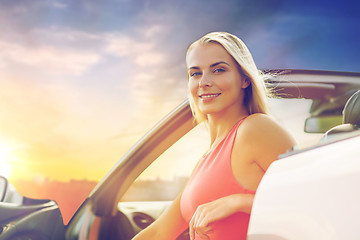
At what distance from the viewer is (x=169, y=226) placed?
7.62ft

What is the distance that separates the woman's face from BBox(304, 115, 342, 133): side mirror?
52 cm

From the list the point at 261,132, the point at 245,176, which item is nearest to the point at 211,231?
the point at 245,176

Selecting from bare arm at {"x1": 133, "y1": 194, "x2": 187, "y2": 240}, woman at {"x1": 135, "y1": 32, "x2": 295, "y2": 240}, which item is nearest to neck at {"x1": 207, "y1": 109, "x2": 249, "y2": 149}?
woman at {"x1": 135, "y1": 32, "x2": 295, "y2": 240}

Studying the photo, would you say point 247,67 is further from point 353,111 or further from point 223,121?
point 353,111

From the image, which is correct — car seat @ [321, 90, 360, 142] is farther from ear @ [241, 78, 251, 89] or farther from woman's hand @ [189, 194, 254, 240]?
ear @ [241, 78, 251, 89]

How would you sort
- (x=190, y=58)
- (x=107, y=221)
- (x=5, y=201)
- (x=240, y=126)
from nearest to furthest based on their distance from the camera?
(x=240, y=126) < (x=190, y=58) < (x=5, y=201) < (x=107, y=221)

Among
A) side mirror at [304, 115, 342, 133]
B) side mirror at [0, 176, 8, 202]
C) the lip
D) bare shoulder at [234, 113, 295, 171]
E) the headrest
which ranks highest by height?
the lip

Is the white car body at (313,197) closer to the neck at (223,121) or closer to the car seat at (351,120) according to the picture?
the car seat at (351,120)

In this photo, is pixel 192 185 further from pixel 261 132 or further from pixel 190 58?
pixel 190 58

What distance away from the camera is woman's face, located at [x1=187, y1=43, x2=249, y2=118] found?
2.10 meters

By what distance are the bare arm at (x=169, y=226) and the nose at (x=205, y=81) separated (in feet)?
2.05

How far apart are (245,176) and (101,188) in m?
1.12

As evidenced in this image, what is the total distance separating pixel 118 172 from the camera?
2.58 m

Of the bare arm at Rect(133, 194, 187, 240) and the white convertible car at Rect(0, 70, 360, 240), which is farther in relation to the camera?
the bare arm at Rect(133, 194, 187, 240)
